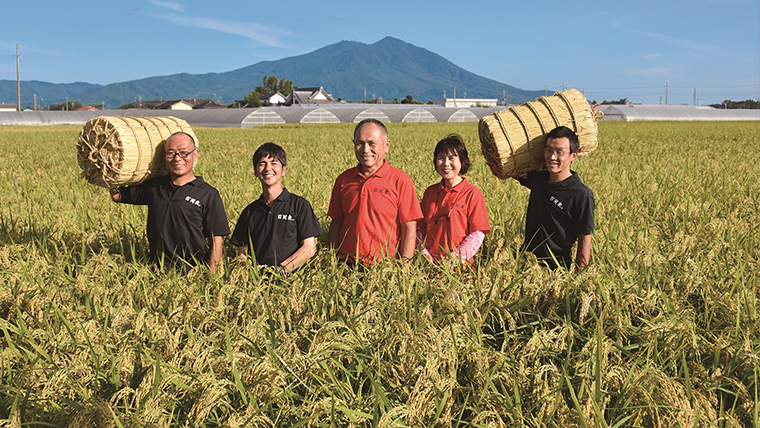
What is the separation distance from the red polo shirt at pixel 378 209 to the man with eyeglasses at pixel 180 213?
821 mm

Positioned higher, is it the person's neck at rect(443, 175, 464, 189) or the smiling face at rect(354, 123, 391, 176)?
the smiling face at rect(354, 123, 391, 176)

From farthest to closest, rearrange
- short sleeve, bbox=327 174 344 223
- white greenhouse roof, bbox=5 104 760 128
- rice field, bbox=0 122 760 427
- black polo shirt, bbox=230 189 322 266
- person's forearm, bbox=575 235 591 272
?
1. white greenhouse roof, bbox=5 104 760 128
2. short sleeve, bbox=327 174 344 223
3. black polo shirt, bbox=230 189 322 266
4. person's forearm, bbox=575 235 591 272
5. rice field, bbox=0 122 760 427

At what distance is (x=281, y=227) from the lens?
9.98 feet

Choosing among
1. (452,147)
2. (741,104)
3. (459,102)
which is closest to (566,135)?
(452,147)

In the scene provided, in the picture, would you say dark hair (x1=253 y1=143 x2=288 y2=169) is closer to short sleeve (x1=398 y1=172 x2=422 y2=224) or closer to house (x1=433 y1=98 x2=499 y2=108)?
short sleeve (x1=398 y1=172 x2=422 y2=224)

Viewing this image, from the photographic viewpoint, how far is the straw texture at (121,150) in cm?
283

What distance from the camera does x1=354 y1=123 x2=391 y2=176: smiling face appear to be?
3.00m

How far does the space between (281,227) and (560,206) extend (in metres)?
1.74

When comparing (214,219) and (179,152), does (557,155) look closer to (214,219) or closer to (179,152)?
(214,219)

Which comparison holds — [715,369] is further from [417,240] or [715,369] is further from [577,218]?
[417,240]

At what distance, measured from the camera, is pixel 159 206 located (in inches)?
121

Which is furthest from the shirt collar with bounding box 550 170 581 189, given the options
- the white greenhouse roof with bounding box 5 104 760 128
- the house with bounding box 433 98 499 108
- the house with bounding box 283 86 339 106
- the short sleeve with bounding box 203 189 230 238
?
the house with bounding box 433 98 499 108

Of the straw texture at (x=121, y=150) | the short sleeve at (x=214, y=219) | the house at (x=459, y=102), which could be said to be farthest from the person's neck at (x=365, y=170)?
the house at (x=459, y=102)

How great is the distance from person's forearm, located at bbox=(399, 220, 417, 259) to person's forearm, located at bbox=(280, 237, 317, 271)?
57 cm
